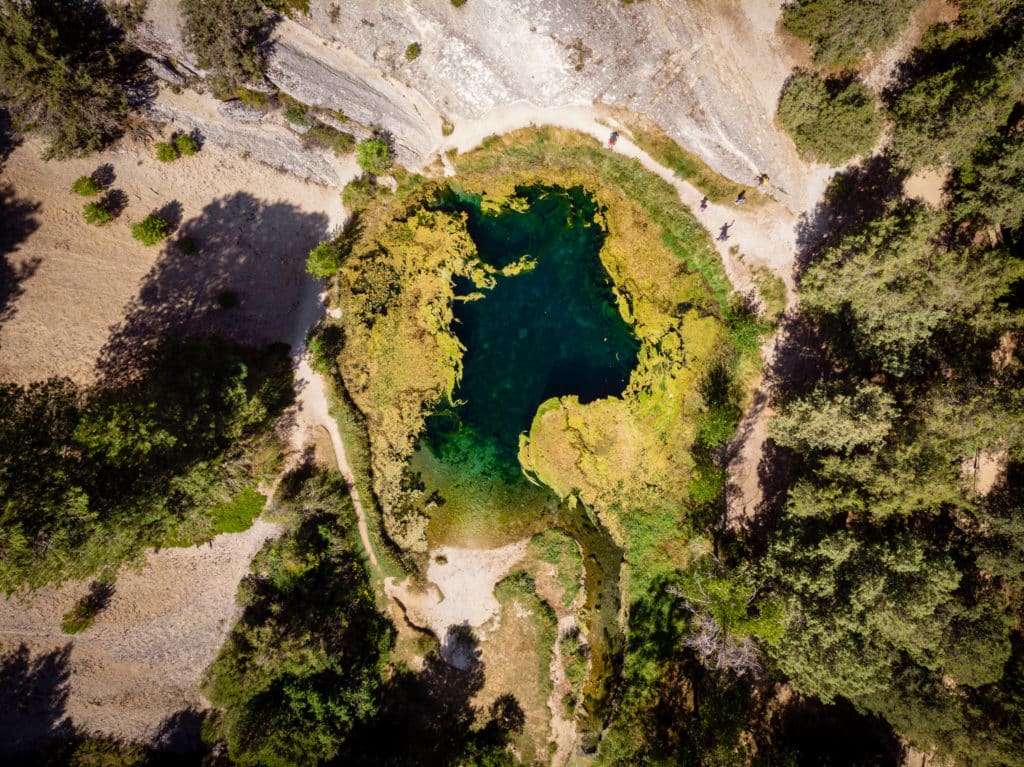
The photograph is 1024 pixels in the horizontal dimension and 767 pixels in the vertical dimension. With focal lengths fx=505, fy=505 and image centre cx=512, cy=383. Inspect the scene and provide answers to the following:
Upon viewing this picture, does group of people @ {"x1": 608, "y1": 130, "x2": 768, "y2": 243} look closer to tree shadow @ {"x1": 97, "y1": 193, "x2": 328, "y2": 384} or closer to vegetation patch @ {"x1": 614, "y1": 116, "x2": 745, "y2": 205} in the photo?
vegetation patch @ {"x1": 614, "y1": 116, "x2": 745, "y2": 205}

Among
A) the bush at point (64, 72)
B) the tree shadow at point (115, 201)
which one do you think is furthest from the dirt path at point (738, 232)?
the tree shadow at point (115, 201)

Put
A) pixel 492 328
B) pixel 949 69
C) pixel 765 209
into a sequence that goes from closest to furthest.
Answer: pixel 949 69
pixel 765 209
pixel 492 328

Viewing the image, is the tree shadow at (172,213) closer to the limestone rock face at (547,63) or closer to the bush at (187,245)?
the bush at (187,245)

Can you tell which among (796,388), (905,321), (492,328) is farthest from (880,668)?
(492,328)

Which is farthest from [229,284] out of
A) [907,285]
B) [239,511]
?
[907,285]

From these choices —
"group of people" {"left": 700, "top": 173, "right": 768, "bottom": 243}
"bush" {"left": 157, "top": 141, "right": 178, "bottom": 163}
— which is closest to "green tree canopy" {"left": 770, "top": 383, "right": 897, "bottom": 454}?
"group of people" {"left": 700, "top": 173, "right": 768, "bottom": 243}

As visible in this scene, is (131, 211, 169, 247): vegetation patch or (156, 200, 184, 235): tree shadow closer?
(131, 211, 169, 247): vegetation patch

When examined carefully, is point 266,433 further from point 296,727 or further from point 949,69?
point 949,69
